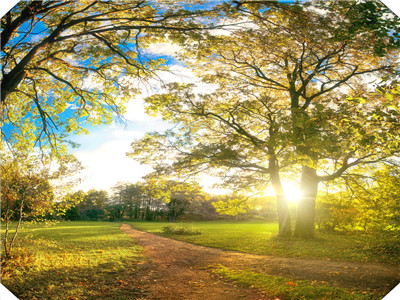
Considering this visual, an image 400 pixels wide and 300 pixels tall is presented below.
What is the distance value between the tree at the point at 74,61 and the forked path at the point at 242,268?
4.47m

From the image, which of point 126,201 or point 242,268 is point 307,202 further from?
point 126,201

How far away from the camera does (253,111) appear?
1171cm

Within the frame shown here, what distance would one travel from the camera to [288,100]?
11820 mm

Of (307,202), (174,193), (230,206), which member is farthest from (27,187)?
(307,202)

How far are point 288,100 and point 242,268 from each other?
29.7 feet

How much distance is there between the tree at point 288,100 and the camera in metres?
4.93

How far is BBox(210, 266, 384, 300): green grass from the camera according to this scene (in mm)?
3861

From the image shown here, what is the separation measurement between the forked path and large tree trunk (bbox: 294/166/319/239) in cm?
530

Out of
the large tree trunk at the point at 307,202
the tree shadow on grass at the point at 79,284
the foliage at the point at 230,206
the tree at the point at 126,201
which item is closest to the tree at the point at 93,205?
the tree at the point at 126,201

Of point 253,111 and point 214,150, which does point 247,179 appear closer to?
point 214,150

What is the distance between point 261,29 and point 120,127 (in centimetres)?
468

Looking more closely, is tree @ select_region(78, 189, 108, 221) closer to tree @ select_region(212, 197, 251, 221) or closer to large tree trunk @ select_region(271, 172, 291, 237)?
tree @ select_region(212, 197, 251, 221)

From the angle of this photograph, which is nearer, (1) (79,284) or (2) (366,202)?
(1) (79,284)

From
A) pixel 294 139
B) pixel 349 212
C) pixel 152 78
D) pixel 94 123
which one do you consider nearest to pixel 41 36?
pixel 94 123
